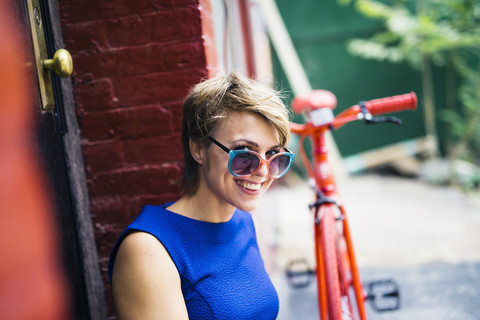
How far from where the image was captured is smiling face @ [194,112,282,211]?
131 cm

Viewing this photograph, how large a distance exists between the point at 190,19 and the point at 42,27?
0.58 meters

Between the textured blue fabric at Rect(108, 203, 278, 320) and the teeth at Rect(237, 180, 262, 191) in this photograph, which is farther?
the teeth at Rect(237, 180, 262, 191)

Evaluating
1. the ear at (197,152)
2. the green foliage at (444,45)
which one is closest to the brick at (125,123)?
the ear at (197,152)

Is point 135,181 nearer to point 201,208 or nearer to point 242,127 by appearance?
point 201,208

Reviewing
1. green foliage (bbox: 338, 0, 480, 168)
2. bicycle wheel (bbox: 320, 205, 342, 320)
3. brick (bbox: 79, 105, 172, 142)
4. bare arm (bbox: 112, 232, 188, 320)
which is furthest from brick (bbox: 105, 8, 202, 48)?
green foliage (bbox: 338, 0, 480, 168)

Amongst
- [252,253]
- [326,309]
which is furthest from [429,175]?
[252,253]

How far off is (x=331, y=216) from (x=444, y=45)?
584cm

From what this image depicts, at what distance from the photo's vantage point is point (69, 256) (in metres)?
1.45

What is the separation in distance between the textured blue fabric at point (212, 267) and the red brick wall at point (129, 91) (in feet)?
1.46

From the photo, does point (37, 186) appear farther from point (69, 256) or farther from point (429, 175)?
point (429, 175)

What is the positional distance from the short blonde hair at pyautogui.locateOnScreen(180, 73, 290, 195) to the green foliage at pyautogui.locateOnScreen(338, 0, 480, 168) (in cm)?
568

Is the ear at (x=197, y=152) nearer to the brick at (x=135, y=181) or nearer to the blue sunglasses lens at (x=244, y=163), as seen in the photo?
the blue sunglasses lens at (x=244, y=163)

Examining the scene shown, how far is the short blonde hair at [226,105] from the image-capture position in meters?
1.30

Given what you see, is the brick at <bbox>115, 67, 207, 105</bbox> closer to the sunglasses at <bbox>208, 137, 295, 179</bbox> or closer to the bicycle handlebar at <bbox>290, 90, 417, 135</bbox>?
the sunglasses at <bbox>208, 137, 295, 179</bbox>
